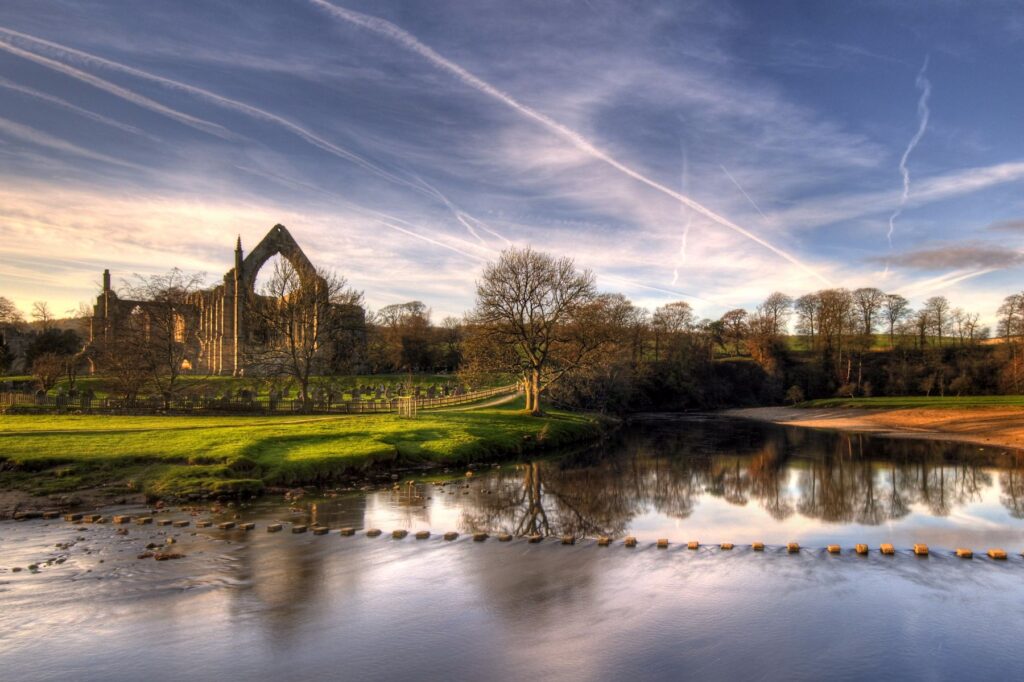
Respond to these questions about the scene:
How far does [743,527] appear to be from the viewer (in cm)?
1941

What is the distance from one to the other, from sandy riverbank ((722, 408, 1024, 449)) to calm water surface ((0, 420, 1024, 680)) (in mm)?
31796

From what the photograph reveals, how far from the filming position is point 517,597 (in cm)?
1243

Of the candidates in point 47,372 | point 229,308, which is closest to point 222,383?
point 229,308

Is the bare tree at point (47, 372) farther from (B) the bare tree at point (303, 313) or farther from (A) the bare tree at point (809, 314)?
(A) the bare tree at point (809, 314)

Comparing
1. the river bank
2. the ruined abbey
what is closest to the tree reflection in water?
the river bank

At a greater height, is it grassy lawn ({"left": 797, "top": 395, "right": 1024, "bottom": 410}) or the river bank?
the river bank

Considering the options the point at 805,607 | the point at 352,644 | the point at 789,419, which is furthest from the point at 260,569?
the point at 789,419

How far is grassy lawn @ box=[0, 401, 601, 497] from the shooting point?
74.4 ft

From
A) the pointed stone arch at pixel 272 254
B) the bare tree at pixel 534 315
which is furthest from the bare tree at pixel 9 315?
the bare tree at pixel 534 315

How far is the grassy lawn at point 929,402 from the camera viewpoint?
192ft

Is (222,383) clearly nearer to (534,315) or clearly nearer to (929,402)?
(534,315)

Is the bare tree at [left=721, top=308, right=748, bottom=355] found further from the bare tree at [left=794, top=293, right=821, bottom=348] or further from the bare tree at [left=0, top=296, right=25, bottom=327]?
the bare tree at [left=0, top=296, right=25, bottom=327]

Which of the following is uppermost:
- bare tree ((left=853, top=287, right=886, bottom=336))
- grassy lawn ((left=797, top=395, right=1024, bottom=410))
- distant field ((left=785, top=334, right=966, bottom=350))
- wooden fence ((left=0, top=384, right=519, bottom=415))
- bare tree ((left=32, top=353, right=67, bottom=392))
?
bare tree ((left=853, top=287, right=886, bottom=336))

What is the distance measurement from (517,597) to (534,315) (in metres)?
35.8
